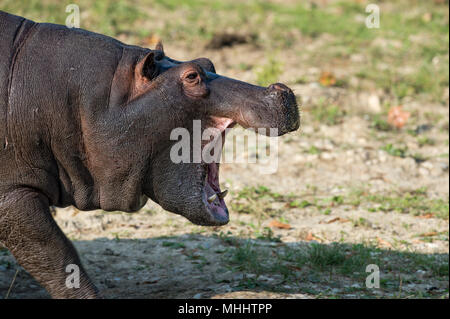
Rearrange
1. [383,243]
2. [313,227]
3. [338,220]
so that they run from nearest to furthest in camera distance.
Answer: [383,243], [313,227], [338,220]

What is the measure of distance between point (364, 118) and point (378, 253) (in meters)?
3.21

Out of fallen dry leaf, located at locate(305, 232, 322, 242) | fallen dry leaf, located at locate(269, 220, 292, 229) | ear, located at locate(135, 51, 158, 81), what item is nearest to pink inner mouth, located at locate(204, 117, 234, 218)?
ear, located at locate(135, 51, 158, 81)

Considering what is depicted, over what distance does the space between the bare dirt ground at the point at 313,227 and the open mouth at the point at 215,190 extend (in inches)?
28.2

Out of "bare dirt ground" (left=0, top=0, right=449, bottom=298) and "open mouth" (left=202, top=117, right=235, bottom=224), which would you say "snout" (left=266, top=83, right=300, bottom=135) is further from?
"bare dirt ground" (left=0, top=0, right=449, bottom=298)

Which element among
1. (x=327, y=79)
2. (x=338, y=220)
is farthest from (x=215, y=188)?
(x=327, y=79)

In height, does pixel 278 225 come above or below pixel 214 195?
below

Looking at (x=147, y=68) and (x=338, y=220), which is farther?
(x=338, y=220)

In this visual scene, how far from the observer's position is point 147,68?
4145mm

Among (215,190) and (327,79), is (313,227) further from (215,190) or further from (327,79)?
(327,79)

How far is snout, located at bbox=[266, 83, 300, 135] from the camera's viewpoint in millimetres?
4105

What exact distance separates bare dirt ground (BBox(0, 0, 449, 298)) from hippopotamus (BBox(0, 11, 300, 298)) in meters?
0.94

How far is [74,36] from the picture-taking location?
4254mm

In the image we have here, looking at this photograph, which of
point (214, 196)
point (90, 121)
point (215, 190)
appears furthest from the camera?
point (215, 190)

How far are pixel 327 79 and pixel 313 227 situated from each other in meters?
3.48
